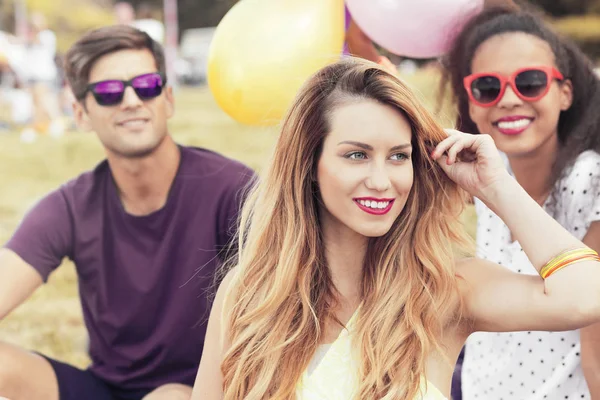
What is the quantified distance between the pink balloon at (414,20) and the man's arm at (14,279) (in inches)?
60.5

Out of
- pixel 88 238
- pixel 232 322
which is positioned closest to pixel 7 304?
pixel 88 238

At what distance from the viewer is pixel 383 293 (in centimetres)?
221

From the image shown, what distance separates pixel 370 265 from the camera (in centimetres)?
228

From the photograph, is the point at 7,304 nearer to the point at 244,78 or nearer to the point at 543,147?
the point at 244,78

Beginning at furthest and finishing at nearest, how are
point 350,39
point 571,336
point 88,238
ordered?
point 350,39
point 88,238
point 571,336

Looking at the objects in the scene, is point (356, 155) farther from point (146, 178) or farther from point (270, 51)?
point (146, 178)

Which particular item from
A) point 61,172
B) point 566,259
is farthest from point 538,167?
point 61,172

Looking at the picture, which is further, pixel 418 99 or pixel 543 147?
pixel 543 147

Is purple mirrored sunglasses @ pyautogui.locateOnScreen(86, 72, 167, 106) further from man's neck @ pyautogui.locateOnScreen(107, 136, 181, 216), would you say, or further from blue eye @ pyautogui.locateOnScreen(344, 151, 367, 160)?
blue eye @ pyautogui.locateOnScreen(344, 151, 367, 160)

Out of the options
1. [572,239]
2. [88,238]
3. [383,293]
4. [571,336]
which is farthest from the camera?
[88,238]

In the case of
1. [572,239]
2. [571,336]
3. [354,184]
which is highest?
[354,184]

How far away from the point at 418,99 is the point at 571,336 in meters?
1.16

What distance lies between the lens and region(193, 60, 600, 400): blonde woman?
6.84 feet

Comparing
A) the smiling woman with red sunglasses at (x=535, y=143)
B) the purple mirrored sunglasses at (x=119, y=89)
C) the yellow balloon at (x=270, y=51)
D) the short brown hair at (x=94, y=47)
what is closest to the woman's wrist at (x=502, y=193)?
the smiling woman with red sunglasses at (x=535, y=143)
